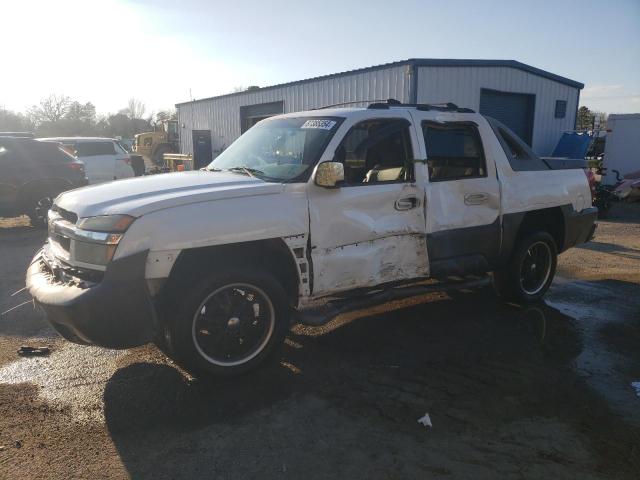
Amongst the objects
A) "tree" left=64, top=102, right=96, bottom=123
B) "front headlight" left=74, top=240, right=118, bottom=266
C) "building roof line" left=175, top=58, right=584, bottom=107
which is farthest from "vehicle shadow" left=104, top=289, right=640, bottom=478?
"tree" left=64, top=102, right=96, bottom=123

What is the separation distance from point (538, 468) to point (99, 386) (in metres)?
3.03

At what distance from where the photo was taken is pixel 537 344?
15.3 ft

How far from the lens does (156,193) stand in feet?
12.0

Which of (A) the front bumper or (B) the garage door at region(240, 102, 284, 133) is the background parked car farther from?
(A) the front bumper

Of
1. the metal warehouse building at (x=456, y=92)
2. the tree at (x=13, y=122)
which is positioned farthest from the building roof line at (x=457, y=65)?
the tree at (x=13, y=122)

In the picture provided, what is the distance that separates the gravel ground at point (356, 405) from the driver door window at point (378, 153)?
4.95 ft

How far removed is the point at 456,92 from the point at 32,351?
42.9 ft

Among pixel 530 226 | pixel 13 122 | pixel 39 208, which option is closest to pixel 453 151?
pixel 530 226

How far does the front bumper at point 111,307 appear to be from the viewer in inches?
126

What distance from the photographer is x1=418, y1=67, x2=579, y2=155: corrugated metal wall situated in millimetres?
14086

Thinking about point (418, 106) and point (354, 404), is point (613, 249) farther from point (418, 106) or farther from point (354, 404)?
point (354, 404)

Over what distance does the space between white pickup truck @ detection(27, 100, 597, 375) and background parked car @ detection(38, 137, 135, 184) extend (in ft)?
37.4

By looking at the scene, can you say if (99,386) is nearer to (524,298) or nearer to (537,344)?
(537,344)

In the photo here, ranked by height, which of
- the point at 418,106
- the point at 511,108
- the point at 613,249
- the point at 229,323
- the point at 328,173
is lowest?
the point at 613,249
